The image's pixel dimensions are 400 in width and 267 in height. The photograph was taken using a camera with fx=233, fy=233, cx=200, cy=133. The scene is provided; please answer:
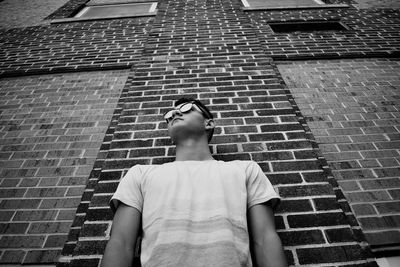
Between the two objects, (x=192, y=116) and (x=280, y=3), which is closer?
(x=192, y=116)

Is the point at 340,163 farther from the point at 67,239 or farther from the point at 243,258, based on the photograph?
the point at 67,239

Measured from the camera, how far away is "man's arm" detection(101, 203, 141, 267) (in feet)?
3.54

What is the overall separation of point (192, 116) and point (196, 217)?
0.81 metres

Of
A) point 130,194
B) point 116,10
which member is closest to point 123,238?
point 130,194

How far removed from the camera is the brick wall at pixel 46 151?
5.52 ft

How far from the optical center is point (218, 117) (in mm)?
2078

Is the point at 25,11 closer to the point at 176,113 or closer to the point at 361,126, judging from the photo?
the point at 176,113

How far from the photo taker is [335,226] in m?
1.41

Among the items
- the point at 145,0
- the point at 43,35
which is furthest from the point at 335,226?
the point at 145,0

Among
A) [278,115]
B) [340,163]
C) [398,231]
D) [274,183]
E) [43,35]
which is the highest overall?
[43,35]

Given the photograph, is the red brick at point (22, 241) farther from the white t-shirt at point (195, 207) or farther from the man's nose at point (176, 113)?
the man's nose at point (176, 113)

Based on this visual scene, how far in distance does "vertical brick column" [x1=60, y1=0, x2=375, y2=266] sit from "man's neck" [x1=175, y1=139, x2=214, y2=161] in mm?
182

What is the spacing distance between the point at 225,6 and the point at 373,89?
2.62m

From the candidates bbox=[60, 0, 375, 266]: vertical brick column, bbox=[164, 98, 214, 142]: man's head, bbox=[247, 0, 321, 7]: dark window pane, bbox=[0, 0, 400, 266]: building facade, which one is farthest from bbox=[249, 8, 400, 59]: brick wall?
bbox=[164, 98, 214, 142]: man's head
